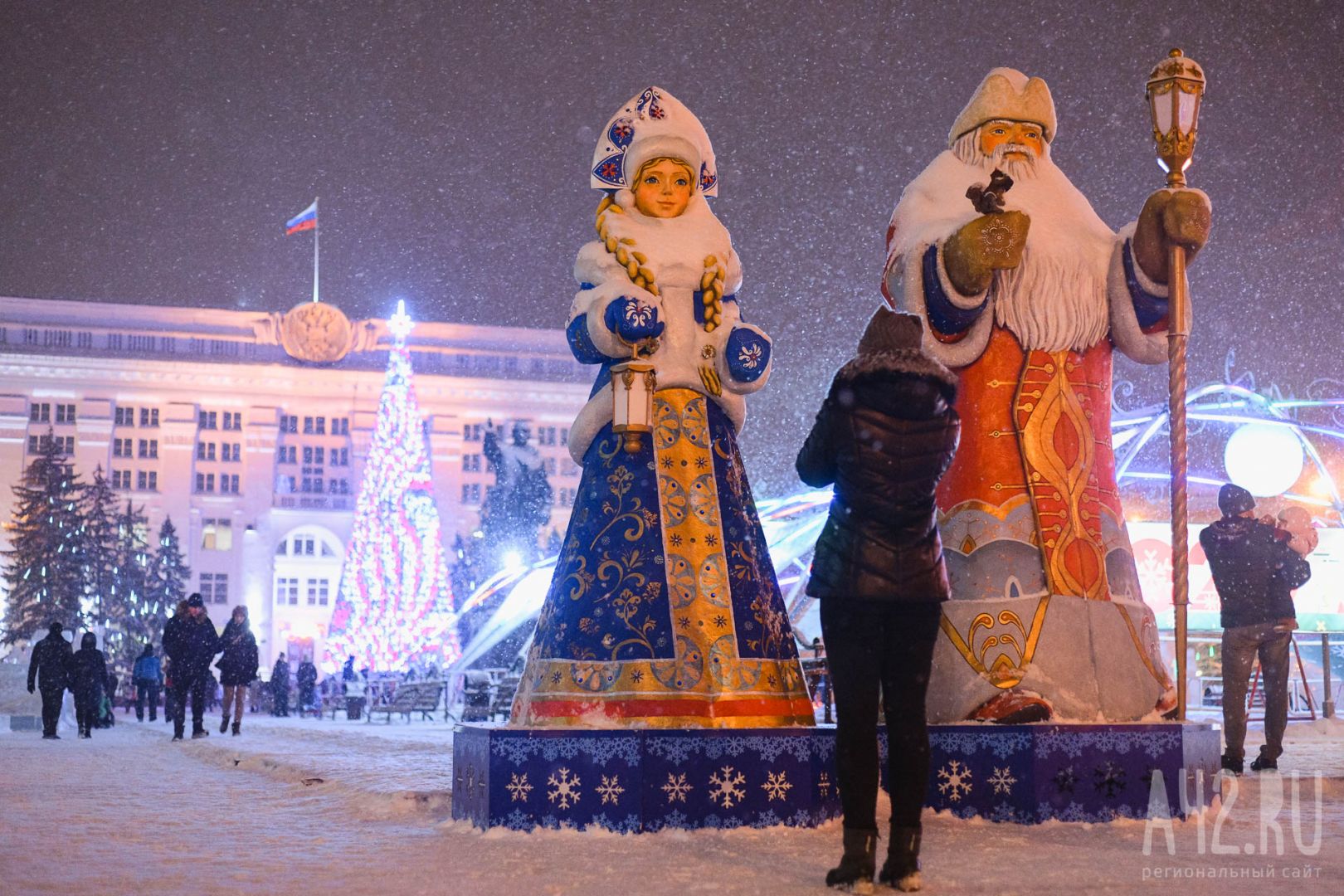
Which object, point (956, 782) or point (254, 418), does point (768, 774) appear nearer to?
point (956, 782)

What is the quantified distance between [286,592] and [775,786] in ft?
217

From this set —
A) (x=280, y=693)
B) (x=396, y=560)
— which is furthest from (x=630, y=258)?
(x=396, y=560)

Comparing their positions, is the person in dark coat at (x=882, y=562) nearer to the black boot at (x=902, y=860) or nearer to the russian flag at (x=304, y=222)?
the black boot at (x=902, y=860)

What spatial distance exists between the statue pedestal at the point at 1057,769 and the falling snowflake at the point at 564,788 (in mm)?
1246

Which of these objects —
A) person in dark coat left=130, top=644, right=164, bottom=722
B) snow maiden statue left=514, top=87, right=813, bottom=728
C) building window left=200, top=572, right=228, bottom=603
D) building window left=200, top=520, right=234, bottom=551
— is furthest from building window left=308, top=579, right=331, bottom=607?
snow maiden statue left=514, top=87, right=813, bottom=728

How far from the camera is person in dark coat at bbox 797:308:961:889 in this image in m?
4.45

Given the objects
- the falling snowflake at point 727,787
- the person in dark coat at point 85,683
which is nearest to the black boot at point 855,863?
the falling snowflake at point 727,787

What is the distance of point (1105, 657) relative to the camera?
6180 millimetres

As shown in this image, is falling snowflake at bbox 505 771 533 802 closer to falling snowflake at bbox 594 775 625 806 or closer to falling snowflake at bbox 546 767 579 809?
falling snowflake at bbox 546 767 579 809

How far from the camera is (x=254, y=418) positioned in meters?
69.0

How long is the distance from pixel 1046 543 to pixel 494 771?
2.50 meters

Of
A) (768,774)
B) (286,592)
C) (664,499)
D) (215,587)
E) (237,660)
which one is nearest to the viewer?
(768,774)

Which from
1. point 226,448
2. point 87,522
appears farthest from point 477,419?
point 87,522

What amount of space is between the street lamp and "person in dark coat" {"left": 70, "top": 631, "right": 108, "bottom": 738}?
1444cm
